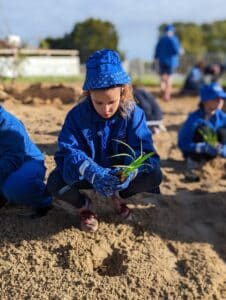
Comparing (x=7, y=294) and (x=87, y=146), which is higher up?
(x=87, y=146)

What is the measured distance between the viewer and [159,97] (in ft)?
40.4

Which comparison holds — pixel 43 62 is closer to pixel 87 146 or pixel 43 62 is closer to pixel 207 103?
pixel 207 103

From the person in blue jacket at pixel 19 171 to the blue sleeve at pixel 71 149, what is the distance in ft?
1.06

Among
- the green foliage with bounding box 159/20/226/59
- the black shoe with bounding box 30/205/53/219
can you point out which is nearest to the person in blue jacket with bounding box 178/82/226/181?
the black shoe with bounding box 30/205/53/219

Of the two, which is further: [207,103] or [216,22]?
[216,22]

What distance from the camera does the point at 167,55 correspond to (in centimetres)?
1123

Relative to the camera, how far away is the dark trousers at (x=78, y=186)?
10.2 ft

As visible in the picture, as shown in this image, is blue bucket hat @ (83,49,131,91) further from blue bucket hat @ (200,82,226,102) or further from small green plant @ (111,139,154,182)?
blue bucket hat @ (200,82,226,102)

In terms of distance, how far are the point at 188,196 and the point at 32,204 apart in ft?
4.63

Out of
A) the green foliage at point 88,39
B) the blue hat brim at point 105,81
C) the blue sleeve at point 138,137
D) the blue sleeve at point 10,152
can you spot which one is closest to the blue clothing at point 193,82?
the green foliage at point 88,39

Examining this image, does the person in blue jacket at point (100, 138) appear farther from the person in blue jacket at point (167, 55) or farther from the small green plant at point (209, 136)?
the person in blue jacket at point (167, 55)

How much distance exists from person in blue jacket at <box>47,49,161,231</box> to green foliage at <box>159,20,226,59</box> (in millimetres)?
56073

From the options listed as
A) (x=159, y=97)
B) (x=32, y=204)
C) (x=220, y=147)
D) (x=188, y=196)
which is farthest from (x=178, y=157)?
(x=159, y=97)

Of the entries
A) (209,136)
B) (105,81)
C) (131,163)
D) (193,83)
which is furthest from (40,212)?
(193,83)
